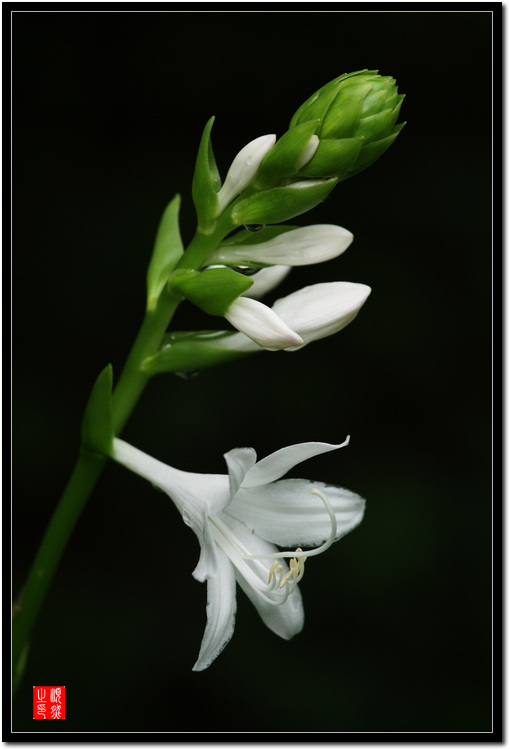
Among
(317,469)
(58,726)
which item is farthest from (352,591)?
(58,726)

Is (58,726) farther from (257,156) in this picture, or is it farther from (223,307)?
(257,156)

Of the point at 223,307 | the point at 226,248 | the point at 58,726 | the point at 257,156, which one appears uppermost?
the point at 257,156

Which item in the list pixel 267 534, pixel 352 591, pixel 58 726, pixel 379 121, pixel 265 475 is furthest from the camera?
pixel 352 591

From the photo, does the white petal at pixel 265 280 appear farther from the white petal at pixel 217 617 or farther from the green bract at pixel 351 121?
the white petal at pixel 217 617

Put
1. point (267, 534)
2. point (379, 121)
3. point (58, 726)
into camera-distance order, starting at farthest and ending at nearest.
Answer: point (58, 726)
point (267, 534)
point (379, 121)

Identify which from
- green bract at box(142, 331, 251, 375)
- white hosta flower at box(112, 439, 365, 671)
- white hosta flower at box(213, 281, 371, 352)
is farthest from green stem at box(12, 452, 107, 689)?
white hosta flower at box(213, 281, 371, 352)

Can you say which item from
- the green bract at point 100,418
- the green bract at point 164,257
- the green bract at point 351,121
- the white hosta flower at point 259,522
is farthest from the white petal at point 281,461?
the green bract at point 351,121

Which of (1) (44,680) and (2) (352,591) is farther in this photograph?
(2) (352,591)

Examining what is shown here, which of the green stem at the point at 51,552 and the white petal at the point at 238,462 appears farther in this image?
the green stem at the point at 51,552
